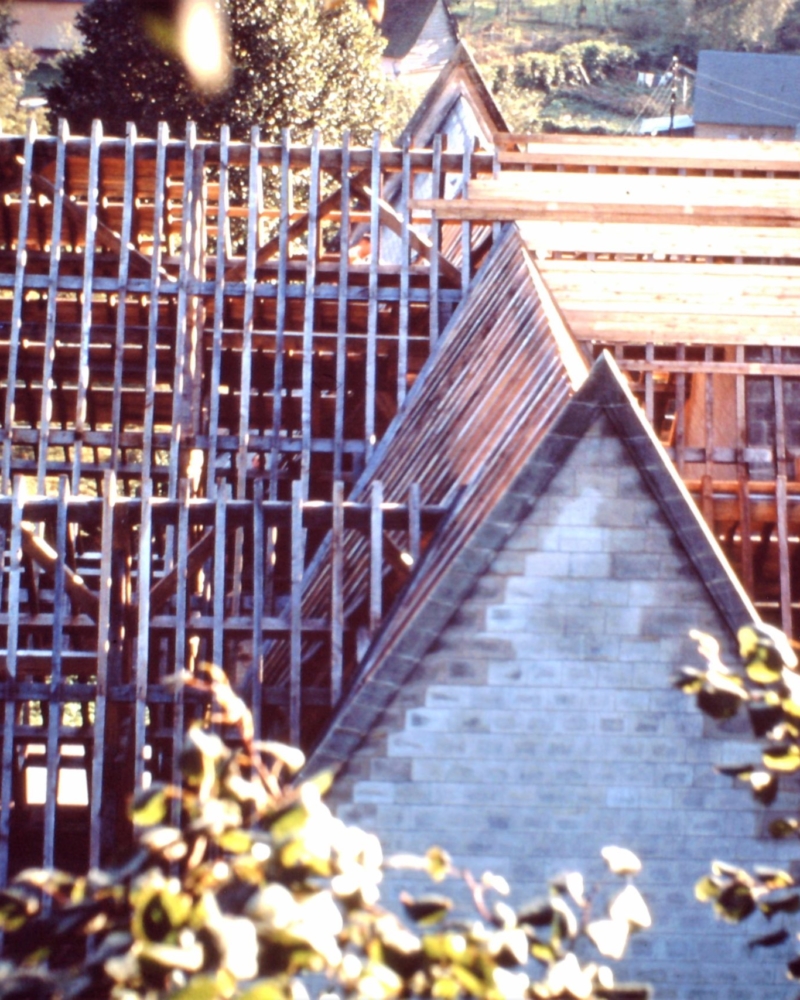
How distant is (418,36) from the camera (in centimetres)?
5516

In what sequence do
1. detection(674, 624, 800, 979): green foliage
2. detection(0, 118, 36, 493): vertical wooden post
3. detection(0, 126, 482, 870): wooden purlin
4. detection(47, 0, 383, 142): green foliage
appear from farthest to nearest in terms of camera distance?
detection(47, 0, 383, 142): green foliage
detection(0, 118, 36, 493): vertical wooden post
detection(0, 126, 482, 870): wooden purlin
detection(674, 624, 800, 979): green foliage

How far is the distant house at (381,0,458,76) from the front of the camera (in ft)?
179

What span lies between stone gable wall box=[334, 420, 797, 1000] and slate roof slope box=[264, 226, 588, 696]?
960 millimetres

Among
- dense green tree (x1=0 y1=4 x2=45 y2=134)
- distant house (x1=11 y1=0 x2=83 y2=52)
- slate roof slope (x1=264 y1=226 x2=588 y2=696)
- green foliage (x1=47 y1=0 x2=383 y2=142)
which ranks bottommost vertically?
slate roof slope (x1=264 y1=226 x2=588 y2=696)

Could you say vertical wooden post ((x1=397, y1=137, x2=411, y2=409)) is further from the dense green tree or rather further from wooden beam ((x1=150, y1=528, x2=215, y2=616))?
the dense green tree

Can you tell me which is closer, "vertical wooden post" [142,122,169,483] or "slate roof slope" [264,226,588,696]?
"slate roof slope" [264,226,588,696]

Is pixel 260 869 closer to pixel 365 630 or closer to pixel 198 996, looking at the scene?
pixel 198 996

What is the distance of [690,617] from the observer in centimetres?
649

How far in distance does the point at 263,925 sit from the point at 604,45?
2503 inches

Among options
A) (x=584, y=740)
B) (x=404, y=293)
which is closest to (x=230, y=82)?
(x=404, y=293)

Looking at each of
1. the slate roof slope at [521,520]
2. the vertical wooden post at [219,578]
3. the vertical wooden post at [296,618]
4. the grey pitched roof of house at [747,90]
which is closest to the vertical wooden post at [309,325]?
the vertical wooden post at [219,578]

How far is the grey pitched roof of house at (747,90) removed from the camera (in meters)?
47.3

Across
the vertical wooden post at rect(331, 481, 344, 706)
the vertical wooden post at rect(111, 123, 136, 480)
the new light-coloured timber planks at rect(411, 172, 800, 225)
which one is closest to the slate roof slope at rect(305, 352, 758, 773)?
the vertical wooden post at rect(331, 481, 344, 706)

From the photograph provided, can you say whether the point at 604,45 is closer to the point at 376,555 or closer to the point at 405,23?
the point at 405,23
